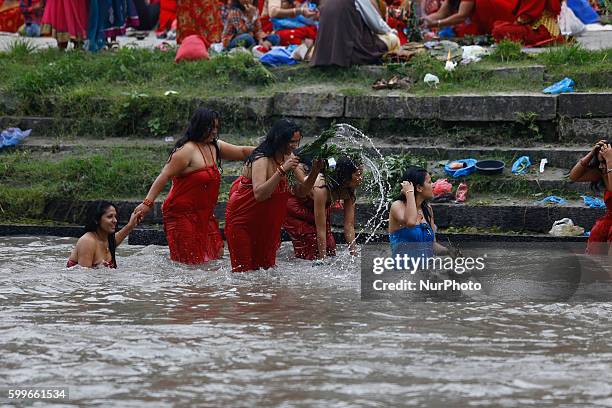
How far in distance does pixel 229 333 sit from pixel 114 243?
209 centimetres

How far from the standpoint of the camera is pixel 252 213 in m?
8.12

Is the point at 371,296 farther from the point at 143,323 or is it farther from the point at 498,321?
the point at 143,323

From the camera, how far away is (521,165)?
10.2m

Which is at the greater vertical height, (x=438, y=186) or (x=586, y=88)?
(x=586, y=88)

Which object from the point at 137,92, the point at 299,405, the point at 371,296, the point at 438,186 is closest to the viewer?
the point at 299,405

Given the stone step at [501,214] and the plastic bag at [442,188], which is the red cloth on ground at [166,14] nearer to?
the stone step at [501,214]

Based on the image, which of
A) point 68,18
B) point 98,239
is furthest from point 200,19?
point 98,239

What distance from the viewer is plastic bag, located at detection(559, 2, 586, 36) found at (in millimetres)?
12742

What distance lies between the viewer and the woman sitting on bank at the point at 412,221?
25.8ft

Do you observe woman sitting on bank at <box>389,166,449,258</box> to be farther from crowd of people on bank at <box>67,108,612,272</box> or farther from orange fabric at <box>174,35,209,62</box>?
orange fabric at <box>174,35,209,62</box>

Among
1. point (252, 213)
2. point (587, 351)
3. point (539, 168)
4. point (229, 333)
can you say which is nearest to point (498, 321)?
point (587, 351)

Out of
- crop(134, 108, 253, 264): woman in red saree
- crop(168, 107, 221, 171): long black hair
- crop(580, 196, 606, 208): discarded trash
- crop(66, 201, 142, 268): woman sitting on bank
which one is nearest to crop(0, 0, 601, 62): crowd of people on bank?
crop(580, 196, 606, 208): discarded trash

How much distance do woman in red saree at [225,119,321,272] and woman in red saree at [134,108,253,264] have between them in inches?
12.3

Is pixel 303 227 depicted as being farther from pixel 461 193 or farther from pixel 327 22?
pixel 327 22
